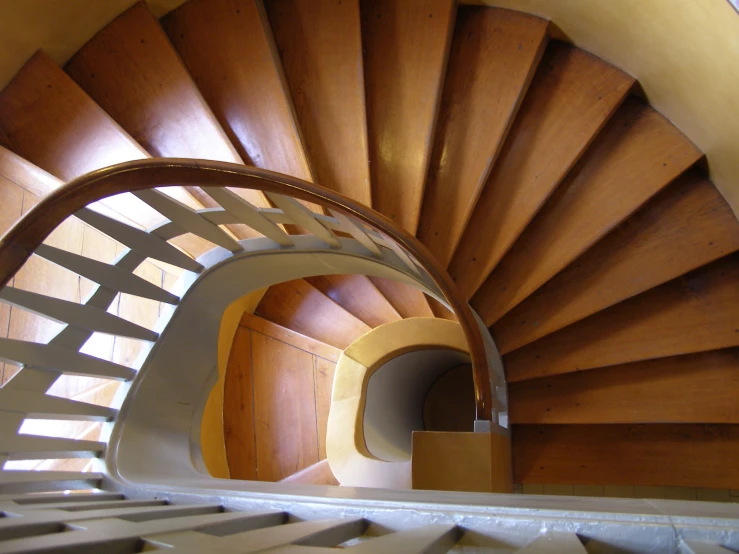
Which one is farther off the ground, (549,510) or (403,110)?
(403,110)

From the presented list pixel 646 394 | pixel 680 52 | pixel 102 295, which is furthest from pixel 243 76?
pixel 646 394

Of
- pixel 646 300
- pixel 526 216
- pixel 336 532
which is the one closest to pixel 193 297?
pixel 526 216

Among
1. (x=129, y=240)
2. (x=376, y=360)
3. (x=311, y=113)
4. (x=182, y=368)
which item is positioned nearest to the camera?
(x=129, y=240)

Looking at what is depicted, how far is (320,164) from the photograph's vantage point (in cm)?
336

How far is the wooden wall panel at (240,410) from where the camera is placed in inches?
162

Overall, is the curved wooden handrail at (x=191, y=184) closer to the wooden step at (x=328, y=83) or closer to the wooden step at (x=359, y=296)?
the wooden step at (x=328, y=83)

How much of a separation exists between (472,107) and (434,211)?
1.96 feet

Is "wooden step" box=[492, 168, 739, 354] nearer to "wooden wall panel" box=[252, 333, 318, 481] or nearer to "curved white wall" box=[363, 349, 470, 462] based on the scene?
"curved white wall" box=[363, 349, 470, 462]

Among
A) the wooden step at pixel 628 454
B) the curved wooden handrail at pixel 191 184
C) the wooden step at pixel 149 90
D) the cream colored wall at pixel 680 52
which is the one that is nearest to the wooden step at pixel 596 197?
the cream colored wall at pixel 680 52

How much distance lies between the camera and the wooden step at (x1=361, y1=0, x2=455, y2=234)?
3373 mm

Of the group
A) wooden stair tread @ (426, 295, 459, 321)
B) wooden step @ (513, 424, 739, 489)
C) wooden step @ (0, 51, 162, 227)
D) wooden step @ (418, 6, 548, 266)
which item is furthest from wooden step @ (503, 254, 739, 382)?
wooden step @ (0, 51, 162, 227)

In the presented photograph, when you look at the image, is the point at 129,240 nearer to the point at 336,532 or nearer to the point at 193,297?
the point at 193,297

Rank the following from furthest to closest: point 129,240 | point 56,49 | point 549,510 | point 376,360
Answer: point 376,360
point 56,49
point 129,240
point 549,510

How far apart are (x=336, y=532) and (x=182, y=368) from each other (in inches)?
75.4
